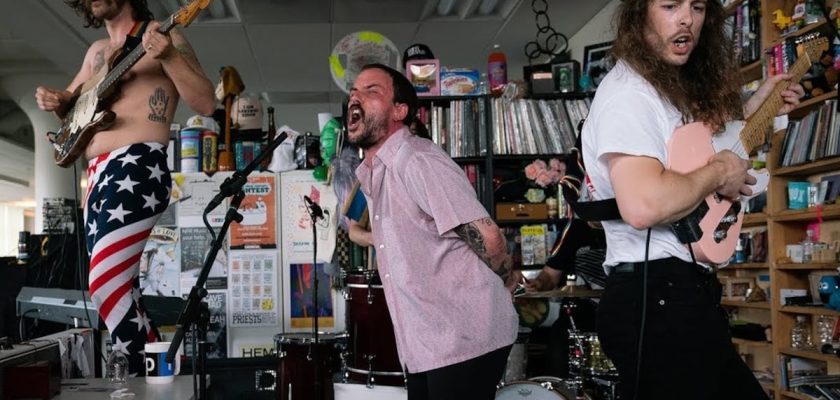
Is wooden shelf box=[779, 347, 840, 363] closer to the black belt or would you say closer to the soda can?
the black belt

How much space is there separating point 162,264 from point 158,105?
2290 millimetres

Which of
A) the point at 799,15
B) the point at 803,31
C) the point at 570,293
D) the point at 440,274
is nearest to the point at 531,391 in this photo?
the point at 570,293

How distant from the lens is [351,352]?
132 inches

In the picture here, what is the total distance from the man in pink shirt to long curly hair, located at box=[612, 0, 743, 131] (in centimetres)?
54

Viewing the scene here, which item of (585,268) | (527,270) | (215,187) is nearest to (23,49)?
(215,187)

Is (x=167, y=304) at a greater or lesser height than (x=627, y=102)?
lesser

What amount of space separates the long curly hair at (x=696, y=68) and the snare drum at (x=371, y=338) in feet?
6.64

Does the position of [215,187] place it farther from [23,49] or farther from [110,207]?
[23,49]

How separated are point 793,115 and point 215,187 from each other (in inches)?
120

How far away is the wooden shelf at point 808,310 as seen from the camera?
3434 millimetres

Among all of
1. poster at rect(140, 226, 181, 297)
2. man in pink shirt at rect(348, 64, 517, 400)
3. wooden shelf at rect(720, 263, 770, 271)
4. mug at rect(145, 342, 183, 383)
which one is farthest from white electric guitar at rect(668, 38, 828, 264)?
poster at rect(140, 226, 181, 297)

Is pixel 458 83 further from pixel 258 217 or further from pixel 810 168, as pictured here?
pixel 810 168

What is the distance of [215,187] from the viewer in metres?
4.38

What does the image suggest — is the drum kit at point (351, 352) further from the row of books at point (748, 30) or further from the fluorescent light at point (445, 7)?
the fluorescent light at point (445, 7)
